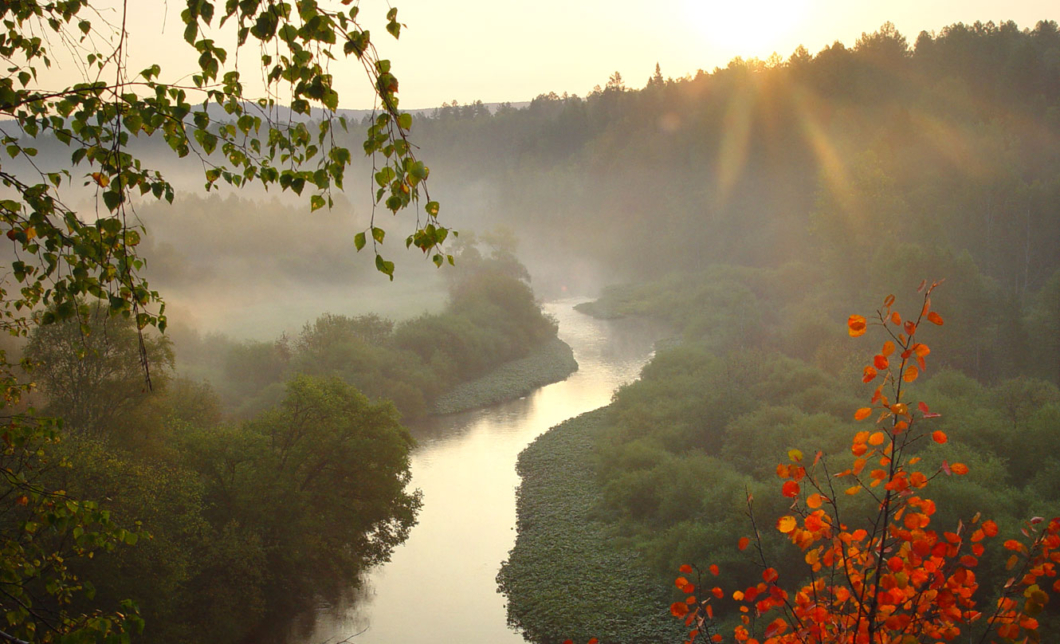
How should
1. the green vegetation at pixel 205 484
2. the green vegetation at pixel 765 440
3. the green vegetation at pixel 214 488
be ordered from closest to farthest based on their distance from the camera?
the green vegetation at pixel 205 484
the green vegetation at pixel 214 488
the green vegetation at pixel 765 440

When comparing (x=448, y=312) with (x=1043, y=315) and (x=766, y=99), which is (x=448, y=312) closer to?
(x=1043, y=315)

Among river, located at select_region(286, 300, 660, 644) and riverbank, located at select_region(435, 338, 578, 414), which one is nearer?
river, located at select_region(286, 300, 660, 644)

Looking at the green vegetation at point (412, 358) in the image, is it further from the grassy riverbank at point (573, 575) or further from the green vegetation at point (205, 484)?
the green vegetation at point (205, 484)

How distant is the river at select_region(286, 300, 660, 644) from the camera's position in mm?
13742

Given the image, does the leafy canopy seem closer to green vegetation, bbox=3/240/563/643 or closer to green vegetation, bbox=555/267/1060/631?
green vegetation, bbox=3/240/563/643

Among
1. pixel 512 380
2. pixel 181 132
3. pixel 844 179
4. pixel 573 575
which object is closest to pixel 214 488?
pixel 573 575

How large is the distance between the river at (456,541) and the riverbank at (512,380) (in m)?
0.86

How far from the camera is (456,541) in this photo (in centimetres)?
1755

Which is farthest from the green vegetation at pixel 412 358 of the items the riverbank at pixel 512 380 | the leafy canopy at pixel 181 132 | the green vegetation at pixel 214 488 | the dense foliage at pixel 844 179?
the leafy canopy at pixel 181 132

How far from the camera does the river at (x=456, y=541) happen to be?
45.1 ft

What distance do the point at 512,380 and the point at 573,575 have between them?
64.0ft

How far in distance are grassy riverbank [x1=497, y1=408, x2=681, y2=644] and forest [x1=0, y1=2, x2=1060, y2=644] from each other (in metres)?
0.08

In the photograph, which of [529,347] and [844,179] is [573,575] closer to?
[529,347]

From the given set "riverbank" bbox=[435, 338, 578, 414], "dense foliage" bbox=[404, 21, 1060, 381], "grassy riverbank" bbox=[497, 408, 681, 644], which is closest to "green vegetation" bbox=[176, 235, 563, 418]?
"riverbank" bbox=[435, 338, 578, 414]
